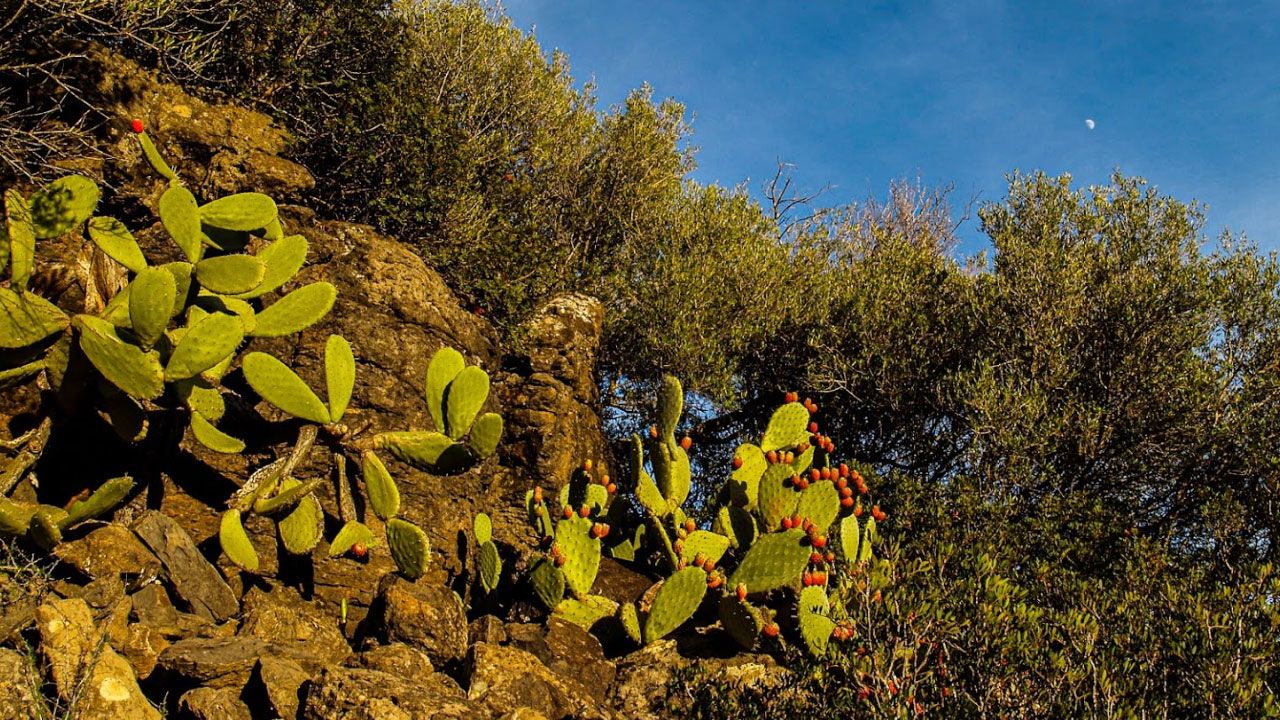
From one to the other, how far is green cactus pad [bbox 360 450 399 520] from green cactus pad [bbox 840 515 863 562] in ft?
10.2

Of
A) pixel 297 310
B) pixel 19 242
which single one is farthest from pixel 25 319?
pixel 297 310

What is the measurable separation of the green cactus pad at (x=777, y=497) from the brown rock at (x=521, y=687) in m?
2.23

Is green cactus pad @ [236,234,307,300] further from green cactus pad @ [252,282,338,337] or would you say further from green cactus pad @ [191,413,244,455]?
green cactus pad @ [191,413,244,455]

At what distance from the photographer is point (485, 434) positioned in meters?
5.93

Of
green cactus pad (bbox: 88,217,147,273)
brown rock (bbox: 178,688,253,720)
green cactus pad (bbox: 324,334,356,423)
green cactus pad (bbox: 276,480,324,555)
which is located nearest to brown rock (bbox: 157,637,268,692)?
brown rock (bbox: 178,688,253,720)

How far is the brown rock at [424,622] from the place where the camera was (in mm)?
5113

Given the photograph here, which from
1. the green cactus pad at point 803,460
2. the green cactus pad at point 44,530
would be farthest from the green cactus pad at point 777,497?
the green cactus pad at point 44,530

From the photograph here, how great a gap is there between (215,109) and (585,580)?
633cm

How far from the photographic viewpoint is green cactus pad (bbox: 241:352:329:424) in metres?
5.42

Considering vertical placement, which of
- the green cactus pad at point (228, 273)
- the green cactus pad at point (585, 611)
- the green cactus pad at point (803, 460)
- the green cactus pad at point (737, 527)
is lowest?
the green cactus pad at point (585, 611)

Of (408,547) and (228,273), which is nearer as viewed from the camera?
(228,273)

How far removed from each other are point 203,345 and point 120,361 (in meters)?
0.44

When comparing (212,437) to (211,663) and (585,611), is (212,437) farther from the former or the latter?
(585,611)

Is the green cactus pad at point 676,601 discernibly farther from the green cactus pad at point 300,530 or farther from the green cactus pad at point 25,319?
the green cactus pad at point 25,319
